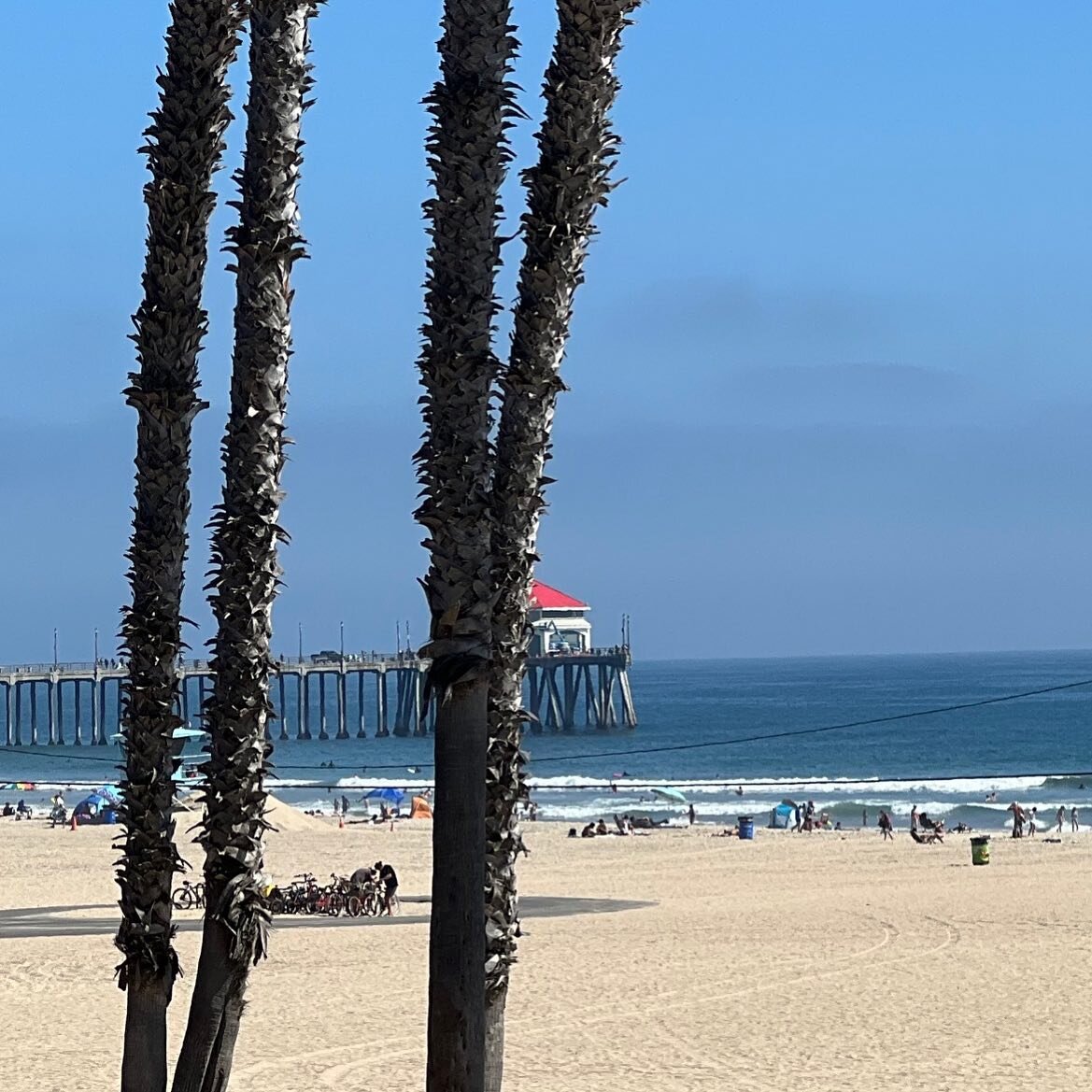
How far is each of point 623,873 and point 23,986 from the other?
52.5 feet

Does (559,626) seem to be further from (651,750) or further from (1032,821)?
(1032,821)

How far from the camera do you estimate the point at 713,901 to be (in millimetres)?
25641

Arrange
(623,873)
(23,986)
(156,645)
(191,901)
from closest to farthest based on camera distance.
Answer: (156,645), (23,986), (191,901), (623,873)

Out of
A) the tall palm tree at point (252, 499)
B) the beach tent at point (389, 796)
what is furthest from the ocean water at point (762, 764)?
the tall palm tree at point (252, 499)

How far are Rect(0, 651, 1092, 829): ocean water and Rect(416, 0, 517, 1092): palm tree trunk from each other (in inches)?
1729

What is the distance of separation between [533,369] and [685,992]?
32.6 feet

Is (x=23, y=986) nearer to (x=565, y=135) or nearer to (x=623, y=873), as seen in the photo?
(x=565, y=135)

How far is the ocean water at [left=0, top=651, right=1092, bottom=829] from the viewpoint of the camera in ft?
186

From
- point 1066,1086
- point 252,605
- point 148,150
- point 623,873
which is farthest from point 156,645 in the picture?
point 623,873

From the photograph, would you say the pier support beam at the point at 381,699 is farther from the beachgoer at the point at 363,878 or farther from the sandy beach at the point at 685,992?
the beachgoer at the point at 363,878

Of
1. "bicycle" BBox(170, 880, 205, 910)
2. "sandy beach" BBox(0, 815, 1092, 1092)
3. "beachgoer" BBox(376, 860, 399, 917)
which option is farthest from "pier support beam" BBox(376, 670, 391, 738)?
"beachgoer" BBox(376, 860, 399, 917)

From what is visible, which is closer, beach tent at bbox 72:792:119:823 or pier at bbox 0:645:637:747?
beach tent at bbox 72:792:119:823

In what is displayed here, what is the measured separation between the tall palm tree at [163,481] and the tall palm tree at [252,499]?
0.61 ft

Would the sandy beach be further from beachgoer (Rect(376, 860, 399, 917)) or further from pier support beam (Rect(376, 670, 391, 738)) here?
pier support beam (Rect(376, 670, 391, 738))
